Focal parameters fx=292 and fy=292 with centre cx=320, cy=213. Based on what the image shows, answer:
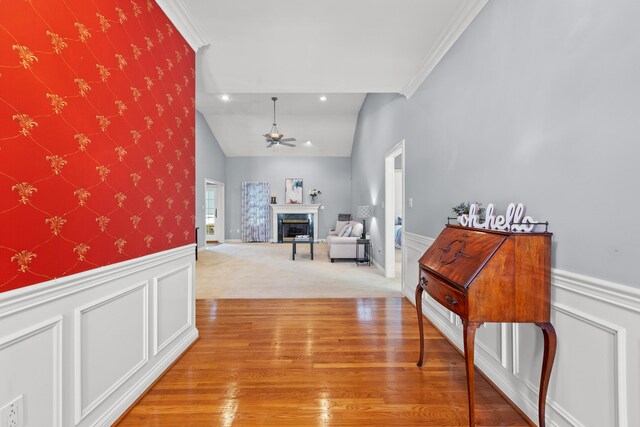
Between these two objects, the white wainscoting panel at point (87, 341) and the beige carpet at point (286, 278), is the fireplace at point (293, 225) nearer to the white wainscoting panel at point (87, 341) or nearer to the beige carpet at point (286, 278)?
the beige carpet at point (286, 278)

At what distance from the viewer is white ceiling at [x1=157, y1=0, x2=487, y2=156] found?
2139mm

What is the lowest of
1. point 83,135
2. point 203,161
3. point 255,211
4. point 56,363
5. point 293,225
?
point 56,363

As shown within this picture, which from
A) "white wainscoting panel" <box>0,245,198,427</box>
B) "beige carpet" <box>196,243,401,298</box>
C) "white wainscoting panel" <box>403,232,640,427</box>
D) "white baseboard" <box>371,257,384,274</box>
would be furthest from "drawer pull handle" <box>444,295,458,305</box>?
"white baseboard" <box>371,257,384,274</box>

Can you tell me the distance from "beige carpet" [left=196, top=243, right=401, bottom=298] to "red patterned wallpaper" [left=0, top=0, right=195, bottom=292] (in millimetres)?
2085

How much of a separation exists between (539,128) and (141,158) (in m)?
2.28

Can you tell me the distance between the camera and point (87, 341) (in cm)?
141

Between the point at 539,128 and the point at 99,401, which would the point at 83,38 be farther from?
the point at 539,128

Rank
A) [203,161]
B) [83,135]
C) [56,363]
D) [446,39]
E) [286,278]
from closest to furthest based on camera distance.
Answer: [56,363] < [83,135] < [446,39] < [286,278] < [203,161]

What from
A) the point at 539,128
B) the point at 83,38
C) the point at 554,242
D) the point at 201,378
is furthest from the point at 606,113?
the point at 201,378

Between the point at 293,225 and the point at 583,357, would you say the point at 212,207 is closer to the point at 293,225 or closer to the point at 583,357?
the point at 293,225

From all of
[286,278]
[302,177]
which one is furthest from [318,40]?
[302,177]

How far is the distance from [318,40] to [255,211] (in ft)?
25.4

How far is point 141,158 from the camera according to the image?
1812 millimetres

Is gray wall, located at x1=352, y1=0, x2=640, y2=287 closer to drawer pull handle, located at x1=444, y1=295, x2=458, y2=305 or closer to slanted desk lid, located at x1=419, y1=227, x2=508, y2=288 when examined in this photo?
slanted desk lid, located at x1=419, y1=227, x2=508, y2=288
